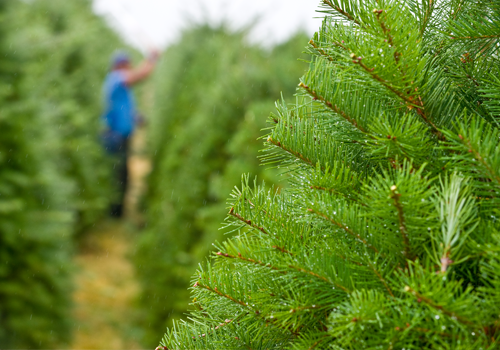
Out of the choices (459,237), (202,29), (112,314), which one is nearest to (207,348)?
(459,237)

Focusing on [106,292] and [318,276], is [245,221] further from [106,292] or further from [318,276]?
[106,292]

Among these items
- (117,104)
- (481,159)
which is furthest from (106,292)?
(481,159)

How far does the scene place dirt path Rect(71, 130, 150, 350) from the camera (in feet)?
19.2

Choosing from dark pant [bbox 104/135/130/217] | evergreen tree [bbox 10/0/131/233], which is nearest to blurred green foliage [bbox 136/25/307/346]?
evergreen tree [bbox 10/0/131/233]

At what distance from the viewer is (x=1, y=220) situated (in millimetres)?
4309

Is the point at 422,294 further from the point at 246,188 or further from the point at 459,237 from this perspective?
the point at 246,188

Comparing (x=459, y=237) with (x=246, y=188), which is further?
(x=246, y=188)

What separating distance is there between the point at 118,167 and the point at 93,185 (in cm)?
147

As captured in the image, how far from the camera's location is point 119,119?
9.11m

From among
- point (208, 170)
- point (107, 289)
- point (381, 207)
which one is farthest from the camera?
point (107, 289)

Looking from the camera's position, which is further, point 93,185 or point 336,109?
point 93,185

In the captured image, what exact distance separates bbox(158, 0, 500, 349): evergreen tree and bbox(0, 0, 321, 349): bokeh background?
2063mm

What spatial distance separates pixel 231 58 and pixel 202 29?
3.85 m

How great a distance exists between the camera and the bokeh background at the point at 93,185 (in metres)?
4.60
